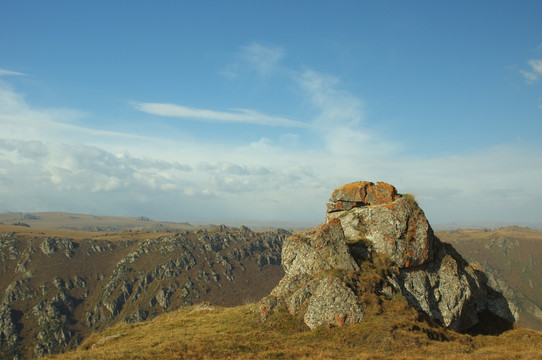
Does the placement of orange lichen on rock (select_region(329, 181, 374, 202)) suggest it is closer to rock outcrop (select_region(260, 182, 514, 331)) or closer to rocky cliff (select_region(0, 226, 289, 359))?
rock outcrop (select_region(260, 182, 514, 331))

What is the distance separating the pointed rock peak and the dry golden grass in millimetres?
15848

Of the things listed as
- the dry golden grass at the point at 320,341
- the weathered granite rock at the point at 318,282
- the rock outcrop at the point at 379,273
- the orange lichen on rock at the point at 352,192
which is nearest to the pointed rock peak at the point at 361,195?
the orange lichen on rock at the point at 352,192

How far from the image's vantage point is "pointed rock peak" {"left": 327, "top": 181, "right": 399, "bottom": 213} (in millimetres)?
41562

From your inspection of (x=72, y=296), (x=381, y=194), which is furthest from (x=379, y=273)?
(x=72, y=296)

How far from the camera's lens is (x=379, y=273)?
31.8m

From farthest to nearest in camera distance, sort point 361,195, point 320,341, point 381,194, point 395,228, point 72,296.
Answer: point 72,296 < point 361,195 < point 381,194 < point 395,228 < point 320,341

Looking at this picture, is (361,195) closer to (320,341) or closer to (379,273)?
(379,273)

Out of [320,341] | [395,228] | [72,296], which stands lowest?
[72,296]

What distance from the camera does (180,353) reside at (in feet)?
74.3

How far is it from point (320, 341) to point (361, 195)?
73.0 ft

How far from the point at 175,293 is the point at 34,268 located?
276 ft

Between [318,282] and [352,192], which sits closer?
[318,282]

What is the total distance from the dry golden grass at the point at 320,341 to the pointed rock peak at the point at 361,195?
15.8 m

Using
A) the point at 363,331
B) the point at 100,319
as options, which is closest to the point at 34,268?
the point at 100,319
